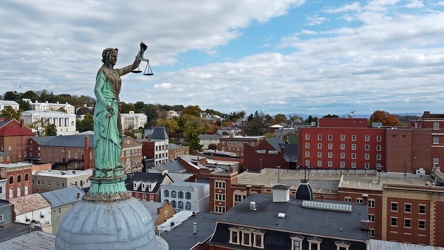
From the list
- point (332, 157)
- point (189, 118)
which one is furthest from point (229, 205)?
point (189, 118)

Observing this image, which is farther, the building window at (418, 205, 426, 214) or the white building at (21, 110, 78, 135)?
the white building at (21, 110, 78, 135)

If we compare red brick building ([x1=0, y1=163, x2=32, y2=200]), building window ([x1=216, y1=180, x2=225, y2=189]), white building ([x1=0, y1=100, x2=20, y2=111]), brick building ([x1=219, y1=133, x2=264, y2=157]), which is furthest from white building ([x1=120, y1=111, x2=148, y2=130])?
building window ([x1=216, y1=180, x2=225, y2=189])

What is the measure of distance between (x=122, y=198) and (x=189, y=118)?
425 ft

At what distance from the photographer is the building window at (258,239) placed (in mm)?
26672

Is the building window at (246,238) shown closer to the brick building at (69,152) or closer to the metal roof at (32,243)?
the metal roof at (32,243)

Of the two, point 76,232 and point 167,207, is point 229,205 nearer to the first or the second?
point 167,207

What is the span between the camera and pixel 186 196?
47.4 m

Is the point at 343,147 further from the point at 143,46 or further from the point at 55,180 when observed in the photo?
the point at 143,46

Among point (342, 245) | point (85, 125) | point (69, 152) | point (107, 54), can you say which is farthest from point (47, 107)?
point (107, 54)

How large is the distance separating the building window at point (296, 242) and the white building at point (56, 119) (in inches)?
4268

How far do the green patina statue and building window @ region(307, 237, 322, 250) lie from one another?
21.2 meters

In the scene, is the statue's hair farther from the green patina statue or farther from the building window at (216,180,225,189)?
the building window at (216,180,225,189)

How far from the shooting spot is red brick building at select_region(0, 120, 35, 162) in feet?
261

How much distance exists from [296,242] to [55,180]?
4375 cm
